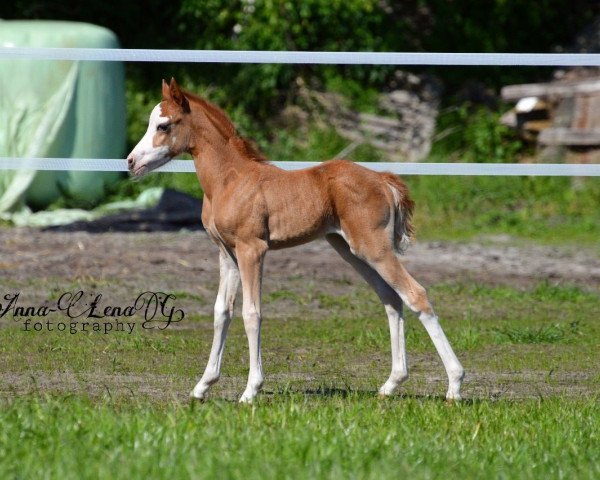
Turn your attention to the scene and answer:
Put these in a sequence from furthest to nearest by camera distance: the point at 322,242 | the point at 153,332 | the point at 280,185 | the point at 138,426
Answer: the point at 322,242 < the point at 153,332 < the point at 280,185 < the point at 138,426

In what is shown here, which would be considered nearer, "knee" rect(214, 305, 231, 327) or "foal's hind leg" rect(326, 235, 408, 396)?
"knee" rect(214, 305, 231, 327)

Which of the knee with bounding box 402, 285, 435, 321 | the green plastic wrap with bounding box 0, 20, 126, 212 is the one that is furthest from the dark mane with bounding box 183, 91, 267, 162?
the green plastic wrap with bounding box 0, 20, 126, 212

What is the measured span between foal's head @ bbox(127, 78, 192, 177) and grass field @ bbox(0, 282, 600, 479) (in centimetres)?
121

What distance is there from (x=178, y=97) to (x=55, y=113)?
8256 millimetres

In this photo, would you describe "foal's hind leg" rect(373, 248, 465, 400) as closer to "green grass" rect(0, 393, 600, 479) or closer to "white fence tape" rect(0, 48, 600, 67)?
"green grass" rect(0, 393, 600, 479)

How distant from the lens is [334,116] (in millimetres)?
17312

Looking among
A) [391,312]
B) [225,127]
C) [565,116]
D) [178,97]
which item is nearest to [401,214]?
[391,312]

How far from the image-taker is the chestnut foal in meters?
6.16

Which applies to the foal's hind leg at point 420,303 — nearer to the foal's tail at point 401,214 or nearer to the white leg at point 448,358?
the white leg at point 448,358

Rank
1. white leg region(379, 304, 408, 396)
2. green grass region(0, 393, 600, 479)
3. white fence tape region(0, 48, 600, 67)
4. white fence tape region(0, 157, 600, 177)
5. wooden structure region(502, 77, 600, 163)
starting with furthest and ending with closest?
1. wooden structure region(502, 77, 600, 163)
2. white fence tape region(0, 157, 600, 177)
3. white fence tape region(0, 48, 600, 67)
4. white leg region(379, 304, 408, 396)
5. green grass region(0, 393, 600, 479)

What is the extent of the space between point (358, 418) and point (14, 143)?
363 inches

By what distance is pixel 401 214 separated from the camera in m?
6.50

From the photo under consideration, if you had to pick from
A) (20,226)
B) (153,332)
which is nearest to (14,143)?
(20,226)

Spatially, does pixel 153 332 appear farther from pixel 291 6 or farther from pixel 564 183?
pixel 291 6
